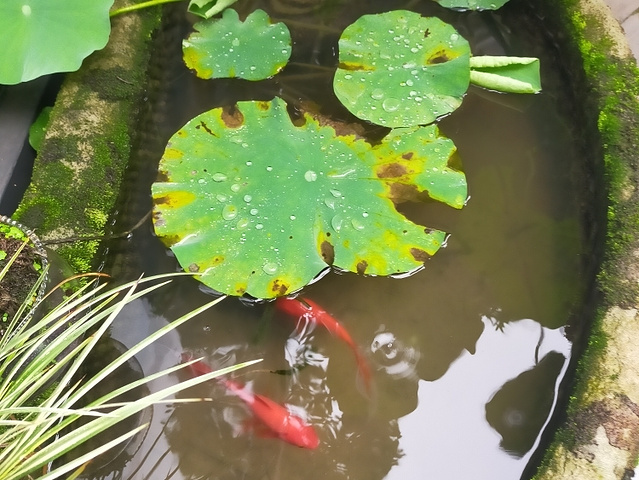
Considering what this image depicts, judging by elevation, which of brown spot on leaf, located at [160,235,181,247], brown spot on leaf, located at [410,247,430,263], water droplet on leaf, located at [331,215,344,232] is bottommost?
brown spot on leaf, located at [410,247,430,263]

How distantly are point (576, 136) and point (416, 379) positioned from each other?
3.08ft

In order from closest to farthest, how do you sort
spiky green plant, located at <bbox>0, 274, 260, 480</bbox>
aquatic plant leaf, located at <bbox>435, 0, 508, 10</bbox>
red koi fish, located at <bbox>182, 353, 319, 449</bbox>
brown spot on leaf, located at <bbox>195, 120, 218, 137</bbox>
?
spiky green plant, located at <bbox>0, 274, 260, 480</bbox> → red koi fish, located at <bbox>182, 353, 319, 449</bbox> → brown spot on leaf, located at <bbox>195, 120, 218, 137</bbox> → aquatic plant leaf, located at <bbox>435, 0, 508, 10</bbox>

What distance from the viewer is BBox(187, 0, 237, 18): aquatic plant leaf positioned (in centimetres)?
158

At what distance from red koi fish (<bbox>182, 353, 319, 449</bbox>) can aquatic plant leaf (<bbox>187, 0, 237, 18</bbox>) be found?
119cm

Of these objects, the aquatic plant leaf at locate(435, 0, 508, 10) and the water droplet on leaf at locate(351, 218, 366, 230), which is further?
the aquatic plant leaf at locate(435, 0, 508, 10)

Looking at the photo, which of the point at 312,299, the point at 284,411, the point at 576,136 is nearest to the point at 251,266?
the point at 312,299

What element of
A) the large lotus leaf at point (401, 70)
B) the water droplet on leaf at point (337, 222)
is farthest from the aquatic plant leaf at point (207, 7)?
the water droplet on leaf at point (337, 222)

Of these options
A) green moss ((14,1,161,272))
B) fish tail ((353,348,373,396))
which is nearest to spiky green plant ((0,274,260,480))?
green moss ((14,1,161,272))

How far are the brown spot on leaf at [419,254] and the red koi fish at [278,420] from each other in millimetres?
520

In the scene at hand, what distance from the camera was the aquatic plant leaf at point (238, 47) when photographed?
5.26 feet

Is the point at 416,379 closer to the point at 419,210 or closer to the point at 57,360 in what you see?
the point at 419,210

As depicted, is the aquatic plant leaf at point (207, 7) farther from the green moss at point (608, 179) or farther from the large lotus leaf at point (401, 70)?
the green moss at point (608, 179)

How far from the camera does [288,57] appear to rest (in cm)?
162

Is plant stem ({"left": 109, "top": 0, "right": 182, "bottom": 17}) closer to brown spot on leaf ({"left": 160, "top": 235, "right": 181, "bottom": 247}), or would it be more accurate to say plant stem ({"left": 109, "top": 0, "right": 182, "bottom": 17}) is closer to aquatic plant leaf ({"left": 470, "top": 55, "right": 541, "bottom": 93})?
brown spot on leaf ({"left": 160, "top": 235, "right": 181, "bottom": 247})
